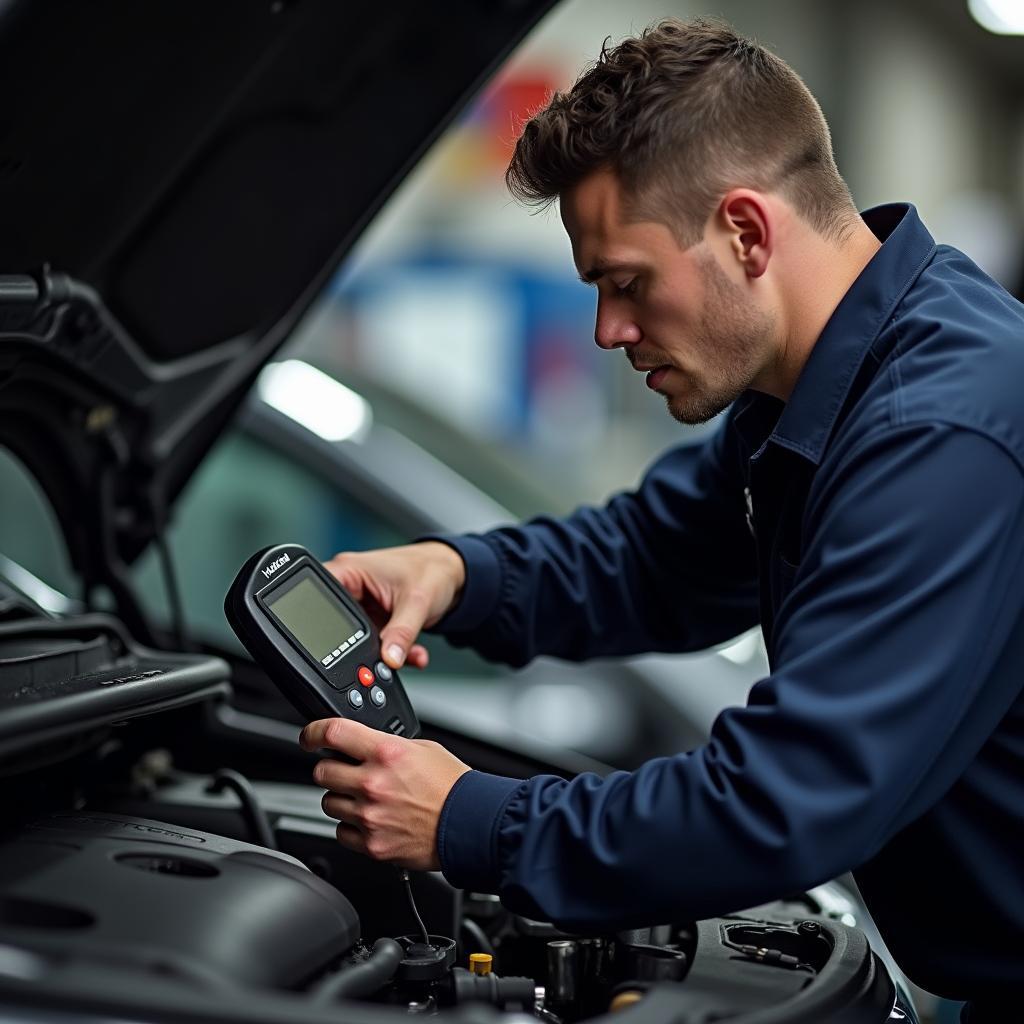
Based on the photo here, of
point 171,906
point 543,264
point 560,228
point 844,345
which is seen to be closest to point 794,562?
point 844,345

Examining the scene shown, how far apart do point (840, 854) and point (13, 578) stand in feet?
7.55

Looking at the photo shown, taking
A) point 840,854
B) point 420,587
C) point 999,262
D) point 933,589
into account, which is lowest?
point 420,587

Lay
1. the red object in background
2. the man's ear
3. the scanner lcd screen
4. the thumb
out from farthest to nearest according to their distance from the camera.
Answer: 1. the red object in background
2. the thumb
3. the scanner lcd screen
4. the man's ear

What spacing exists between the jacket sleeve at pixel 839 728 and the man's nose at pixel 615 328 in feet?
0.93

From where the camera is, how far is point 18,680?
1.38 metres

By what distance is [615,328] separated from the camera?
1337mm

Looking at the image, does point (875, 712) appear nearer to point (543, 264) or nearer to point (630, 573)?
point (630, 573)

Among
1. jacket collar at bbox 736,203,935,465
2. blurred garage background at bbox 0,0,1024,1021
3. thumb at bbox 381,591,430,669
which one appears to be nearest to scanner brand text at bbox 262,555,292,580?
thumb at bbox 381,591,430,669

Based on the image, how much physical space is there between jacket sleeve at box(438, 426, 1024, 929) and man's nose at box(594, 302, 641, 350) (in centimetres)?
28

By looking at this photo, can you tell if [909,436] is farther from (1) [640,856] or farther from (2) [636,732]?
(2) [636,732]

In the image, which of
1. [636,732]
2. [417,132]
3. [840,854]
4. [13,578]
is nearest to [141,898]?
[840,854]

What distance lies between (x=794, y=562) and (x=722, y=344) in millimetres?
231

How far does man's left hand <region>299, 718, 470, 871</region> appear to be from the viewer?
1218 millimetres

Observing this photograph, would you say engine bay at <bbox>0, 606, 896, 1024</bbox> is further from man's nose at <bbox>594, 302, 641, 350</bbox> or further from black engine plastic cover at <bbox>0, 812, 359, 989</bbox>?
man's nose at <bbox>594, 302, 641, 350</bbox>
